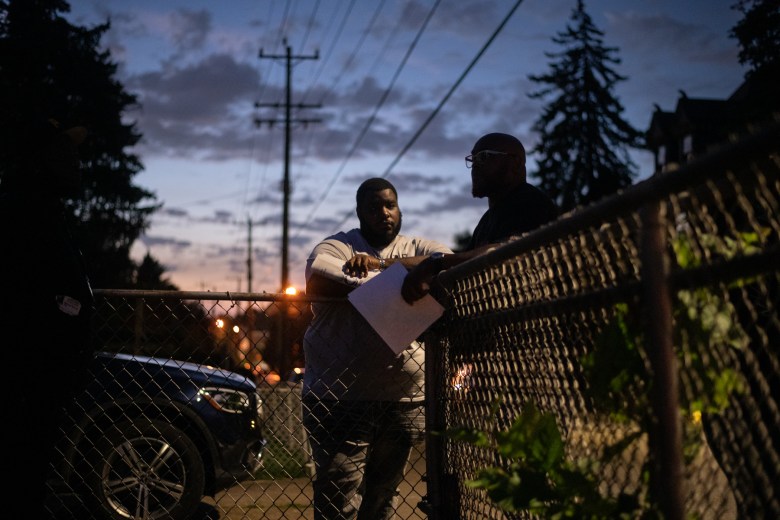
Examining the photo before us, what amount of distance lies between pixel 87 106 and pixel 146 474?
A: 82.5ft

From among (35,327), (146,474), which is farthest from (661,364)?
(146,474)

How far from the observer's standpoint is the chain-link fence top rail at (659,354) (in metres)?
1.62

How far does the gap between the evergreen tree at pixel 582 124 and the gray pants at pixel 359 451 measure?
3558 cm

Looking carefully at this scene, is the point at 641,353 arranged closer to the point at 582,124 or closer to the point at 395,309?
the point at 395,309

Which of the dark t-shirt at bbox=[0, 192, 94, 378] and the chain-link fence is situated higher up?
the dark t-shirt at bbox=[0, 192, 94, 378]

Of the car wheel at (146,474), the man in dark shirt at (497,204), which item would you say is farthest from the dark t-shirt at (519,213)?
the car wheel at (146,474)

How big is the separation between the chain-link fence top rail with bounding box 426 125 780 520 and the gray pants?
1174mm

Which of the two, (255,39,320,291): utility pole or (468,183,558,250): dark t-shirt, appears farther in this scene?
(255,39,320,291): utility pole

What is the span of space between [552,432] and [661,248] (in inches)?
25.4

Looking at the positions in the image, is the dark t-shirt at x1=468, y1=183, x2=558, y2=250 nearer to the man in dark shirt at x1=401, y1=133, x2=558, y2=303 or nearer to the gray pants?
the man in dark shirt at x1=401, y1=133, x2=558, y2=303

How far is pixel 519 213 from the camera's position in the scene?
11.3ft

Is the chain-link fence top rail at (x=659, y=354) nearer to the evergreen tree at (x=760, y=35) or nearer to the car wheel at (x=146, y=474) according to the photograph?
the car wheel at (x=146, y=474)

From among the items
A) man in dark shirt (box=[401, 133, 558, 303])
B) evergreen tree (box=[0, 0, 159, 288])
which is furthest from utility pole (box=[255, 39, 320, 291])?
man in dark shirt (box=[401, 133, 558, 303])

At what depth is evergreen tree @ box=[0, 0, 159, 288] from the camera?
23.5 m
